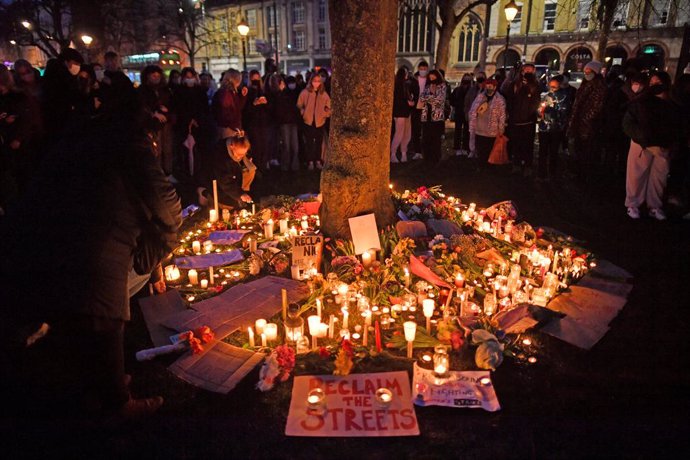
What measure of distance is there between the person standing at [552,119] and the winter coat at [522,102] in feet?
0.63

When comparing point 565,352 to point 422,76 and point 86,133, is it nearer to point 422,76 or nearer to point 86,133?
point 86,133

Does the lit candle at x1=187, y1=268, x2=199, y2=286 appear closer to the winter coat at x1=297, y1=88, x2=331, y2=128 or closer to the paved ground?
the paved ground

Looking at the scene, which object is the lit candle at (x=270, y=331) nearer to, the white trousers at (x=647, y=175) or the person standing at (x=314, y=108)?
the white trousers at (x=647, y=175)

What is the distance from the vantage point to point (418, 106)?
10.1 meters

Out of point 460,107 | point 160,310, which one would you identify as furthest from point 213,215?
point 460,107

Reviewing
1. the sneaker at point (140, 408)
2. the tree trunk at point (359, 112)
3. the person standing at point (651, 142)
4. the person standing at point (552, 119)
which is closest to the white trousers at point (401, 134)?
the person standing at point (552, 119)

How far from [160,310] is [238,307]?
70cm

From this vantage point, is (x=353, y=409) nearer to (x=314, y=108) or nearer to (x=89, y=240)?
(x=89, y=240)

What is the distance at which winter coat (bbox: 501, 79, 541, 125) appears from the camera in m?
8.57

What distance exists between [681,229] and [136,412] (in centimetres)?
687

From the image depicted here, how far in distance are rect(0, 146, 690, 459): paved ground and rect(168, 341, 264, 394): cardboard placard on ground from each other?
71 mm

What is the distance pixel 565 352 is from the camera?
3729 millimetres

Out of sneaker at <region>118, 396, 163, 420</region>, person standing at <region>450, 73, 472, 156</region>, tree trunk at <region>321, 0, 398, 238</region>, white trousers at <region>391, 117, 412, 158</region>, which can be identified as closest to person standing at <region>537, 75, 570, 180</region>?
person standing at <region>450, 73, 472, 156</region>

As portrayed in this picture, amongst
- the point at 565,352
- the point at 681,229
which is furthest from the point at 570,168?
the point at 565,352
